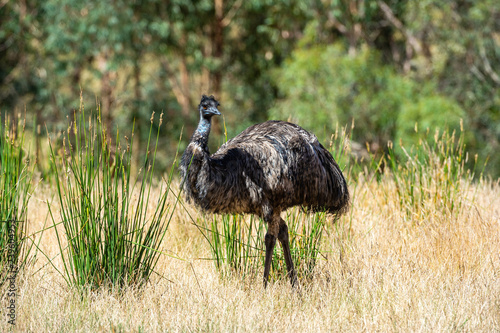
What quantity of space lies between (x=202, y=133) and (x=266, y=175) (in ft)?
1.73

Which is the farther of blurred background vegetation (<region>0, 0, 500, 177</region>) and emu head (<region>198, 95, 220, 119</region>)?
blurred background vegetation (<region>0, 0, 500, 177</region>)

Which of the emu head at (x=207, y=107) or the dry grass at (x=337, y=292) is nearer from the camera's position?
the dry grass at (x=337, y=292)

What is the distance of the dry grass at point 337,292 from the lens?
3977mm

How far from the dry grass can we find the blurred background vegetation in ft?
25.1

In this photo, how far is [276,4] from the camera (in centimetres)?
1702

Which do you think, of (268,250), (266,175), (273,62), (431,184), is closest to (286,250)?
(268,250)

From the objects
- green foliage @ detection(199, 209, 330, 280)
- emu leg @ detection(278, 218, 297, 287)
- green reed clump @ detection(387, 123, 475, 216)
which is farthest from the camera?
green reed clump @ detection(387, 123, 475, 216)

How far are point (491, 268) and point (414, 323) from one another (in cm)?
118

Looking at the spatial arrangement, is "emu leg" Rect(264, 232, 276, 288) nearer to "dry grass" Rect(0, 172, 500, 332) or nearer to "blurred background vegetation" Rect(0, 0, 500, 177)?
"dry grass" Rect(0, 172, 500, 332)

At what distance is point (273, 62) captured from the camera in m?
19.4

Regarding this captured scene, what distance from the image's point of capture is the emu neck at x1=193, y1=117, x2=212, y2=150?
417 centimetres

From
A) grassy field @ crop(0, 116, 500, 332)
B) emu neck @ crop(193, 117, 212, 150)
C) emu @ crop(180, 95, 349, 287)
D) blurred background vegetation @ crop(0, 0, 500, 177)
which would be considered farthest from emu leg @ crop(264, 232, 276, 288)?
blurred background vegetation @ crop(0, 0, 500, 177)

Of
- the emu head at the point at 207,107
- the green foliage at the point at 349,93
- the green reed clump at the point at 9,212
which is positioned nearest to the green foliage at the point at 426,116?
the green foliage at the point at 349,93

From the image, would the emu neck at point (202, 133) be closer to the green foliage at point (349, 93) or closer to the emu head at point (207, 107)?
the emu head at point (207, 107)
